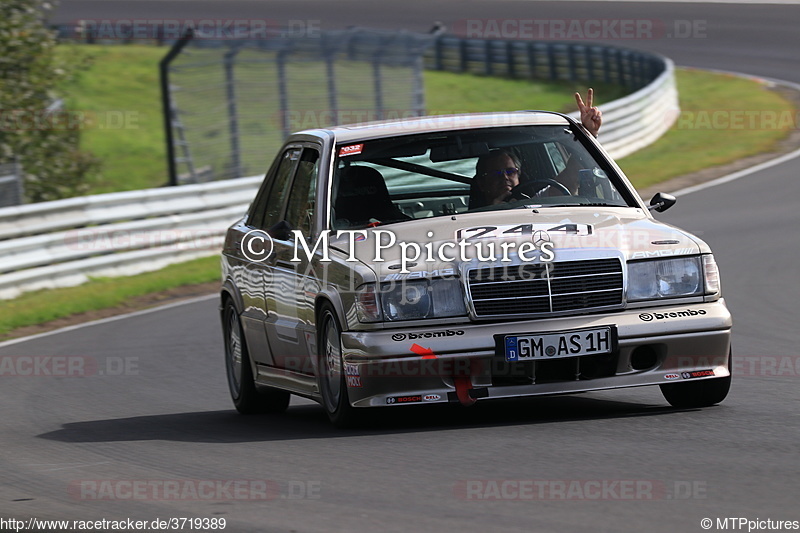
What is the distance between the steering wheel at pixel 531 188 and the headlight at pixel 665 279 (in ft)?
3.41

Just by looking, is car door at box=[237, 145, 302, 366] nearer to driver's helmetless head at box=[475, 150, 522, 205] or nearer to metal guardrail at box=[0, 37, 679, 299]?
driver's helmetless head at box=[475, 150, 522, 205]

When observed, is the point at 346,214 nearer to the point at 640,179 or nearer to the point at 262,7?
the point at 640,179

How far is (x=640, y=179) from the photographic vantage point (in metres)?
21.8

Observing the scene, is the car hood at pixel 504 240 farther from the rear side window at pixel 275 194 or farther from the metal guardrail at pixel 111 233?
the metal guardrail at pixel 111 233

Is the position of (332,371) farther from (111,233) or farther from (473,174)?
(111,233)

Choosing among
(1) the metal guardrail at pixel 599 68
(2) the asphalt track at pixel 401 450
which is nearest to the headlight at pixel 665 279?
(2) the asphalt track at pixel 401 450

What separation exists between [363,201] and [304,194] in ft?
1.80

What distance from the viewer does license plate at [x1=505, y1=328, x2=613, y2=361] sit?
22.6 ft

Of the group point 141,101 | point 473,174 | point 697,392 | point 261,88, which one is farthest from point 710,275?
point 141,101

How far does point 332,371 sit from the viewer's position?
743 cm

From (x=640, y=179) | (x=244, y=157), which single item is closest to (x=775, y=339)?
(x=640, y=179)

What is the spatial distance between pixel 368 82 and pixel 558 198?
658 inches

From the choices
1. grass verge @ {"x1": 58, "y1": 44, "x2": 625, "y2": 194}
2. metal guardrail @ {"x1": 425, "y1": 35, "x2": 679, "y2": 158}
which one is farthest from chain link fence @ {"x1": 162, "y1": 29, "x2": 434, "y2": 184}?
grass verge @ {"x1": 58, "y1": 44, "x2": 625, "y2": 194}

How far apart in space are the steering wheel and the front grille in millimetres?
1059
